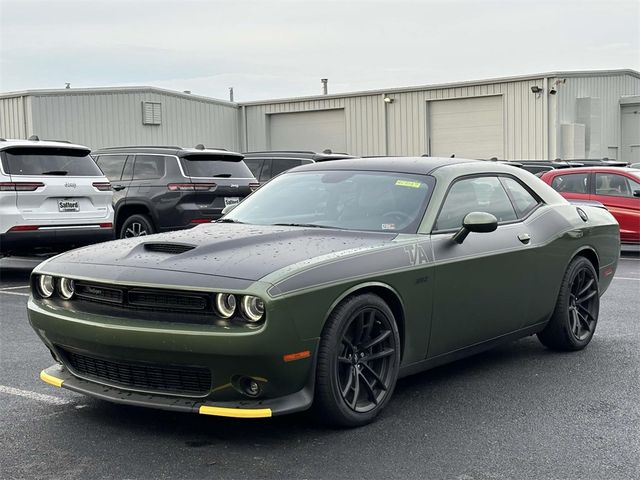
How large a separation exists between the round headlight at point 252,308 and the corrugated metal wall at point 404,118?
1019 inches

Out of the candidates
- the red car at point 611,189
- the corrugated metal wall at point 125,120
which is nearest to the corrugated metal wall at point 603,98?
the corrugated metal wall at point 125,120

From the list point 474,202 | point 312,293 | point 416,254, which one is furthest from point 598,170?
point 312,293

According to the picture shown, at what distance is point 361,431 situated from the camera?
183 inches

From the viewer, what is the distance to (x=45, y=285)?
16.5ft

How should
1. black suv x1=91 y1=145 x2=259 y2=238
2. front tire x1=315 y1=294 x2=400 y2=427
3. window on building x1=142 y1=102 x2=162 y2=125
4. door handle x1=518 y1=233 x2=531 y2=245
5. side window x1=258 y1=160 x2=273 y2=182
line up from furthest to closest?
window on building x1=142 y1=102 x2=162 y2=125
side window x1=258 y1=160 x2=273 y2=182
black suv x1=91 y1=145 x2=259 y2=238
door handle x1=518 y1=233 x2=531 y2=245
front tire x1=315 y1=294 x2=400 y2=427

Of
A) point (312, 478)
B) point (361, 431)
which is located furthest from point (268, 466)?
point (361, 431)

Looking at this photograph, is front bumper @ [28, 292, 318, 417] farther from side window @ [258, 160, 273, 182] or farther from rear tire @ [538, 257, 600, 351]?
side window @ [258, 160, 273, 182]

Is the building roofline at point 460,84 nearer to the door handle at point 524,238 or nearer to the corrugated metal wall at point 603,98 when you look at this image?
the corrugated metal wall at point 603,98

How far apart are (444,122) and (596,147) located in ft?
17.3

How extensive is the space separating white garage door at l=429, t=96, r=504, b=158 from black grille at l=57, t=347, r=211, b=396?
26697 millimetres

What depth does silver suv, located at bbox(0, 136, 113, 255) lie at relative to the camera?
34.3 ft

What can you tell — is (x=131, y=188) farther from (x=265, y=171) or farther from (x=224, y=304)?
(x=224, y=304)

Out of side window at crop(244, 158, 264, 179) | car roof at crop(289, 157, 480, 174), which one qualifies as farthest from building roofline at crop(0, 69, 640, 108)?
car roof at crop(289, 157, 480, 174)

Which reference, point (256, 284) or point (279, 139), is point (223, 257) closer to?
point (256, 284)
